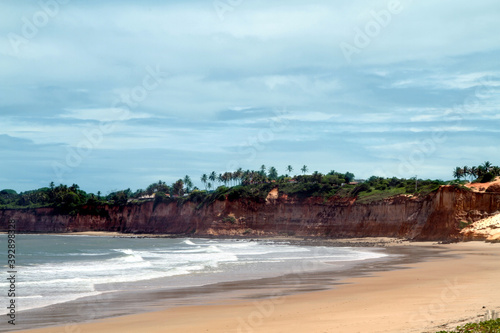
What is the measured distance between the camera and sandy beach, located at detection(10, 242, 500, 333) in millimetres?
10844

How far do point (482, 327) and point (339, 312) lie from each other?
492cm

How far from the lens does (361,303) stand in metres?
14.7

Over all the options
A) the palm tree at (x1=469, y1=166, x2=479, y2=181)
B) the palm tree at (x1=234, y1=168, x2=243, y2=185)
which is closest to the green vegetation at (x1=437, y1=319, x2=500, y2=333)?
the palm tree at (x1=469, y1=166, x2=479, y2=181)

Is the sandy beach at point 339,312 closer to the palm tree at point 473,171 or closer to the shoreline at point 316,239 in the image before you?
the shoreline at point 316,239

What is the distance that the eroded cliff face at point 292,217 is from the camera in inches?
2167

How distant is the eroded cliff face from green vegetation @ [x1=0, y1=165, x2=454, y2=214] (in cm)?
130

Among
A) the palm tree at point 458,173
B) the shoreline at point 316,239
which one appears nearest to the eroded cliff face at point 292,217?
the shoreline at point 316,239

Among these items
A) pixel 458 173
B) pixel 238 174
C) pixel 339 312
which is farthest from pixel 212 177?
pixel 339 312

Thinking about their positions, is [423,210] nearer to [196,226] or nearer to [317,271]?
[317,271]

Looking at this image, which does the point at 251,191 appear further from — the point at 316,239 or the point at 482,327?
the point at 482,327

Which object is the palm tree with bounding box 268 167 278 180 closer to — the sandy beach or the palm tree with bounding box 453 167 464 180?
the palm tree with bounding box 453 167 464 180

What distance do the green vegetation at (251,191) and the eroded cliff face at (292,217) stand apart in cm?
130

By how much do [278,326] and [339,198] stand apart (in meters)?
72.6

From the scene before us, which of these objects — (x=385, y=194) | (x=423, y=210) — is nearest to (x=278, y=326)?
(x=423, y=210)
